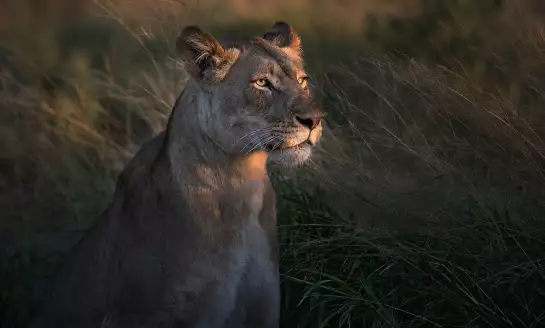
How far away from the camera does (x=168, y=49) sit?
4.93m

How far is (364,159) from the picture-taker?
173 inches

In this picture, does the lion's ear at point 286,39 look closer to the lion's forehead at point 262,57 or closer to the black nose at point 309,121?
the lion's forehead at point 262,57

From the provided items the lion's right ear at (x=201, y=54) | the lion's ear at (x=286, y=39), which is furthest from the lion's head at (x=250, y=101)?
the lion's ear at (x=286, y=39)

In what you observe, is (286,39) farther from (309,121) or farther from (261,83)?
(309,121)

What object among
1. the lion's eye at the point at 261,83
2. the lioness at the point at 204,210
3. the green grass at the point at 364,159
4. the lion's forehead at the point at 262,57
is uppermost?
the lion's forehead at the point at 262,57

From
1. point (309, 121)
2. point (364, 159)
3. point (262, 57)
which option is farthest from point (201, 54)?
point (364, 159)

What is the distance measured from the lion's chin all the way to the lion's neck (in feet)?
0.27

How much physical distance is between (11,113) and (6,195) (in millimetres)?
419

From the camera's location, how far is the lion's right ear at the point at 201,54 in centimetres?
321

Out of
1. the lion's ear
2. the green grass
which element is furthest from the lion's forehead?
the green grass

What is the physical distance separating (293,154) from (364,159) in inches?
48.9

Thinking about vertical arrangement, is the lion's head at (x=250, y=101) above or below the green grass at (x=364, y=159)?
above

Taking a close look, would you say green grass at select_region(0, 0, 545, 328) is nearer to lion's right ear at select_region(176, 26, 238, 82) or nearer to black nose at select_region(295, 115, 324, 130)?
black nose at select_region(295, 115, 324, 130)

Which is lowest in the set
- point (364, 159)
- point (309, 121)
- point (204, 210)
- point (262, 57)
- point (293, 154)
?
point (364, 159)
